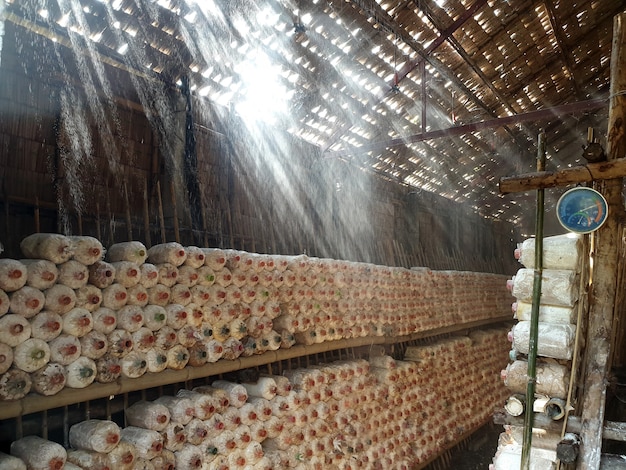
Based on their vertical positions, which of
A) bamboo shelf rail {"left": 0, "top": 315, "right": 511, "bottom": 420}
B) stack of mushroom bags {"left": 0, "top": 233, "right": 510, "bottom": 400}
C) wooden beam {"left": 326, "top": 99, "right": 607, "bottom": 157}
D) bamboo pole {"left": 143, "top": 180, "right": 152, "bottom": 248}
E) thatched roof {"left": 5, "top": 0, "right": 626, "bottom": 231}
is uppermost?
thatched roof {"left": 5, "top": 0, "right": 626, "bottom": 231}

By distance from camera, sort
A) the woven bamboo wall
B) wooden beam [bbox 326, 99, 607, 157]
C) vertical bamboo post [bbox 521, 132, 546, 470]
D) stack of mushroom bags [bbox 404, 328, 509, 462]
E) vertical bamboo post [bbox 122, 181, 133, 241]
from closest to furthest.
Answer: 1. vertical bamboo post [bbox 521, 132, 546, 470]
2. the woven bamboo wall
3. vertical bamboo post [bbox 122, 181, 133, 241]
4. wooden beam [bbox 326, 99, 607, 157]
5. stack of mushroom bags [bbox 404, 328, 509, 462]

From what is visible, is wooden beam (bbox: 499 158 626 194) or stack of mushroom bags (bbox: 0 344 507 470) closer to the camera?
stack of mushroom bags (bbox: 0 344 507 470)

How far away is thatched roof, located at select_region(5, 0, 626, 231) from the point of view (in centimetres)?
473

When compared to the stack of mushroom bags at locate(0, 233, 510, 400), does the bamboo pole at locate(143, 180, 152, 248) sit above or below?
above

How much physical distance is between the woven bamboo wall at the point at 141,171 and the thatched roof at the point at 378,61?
0.28m

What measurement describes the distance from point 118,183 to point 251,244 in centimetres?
171

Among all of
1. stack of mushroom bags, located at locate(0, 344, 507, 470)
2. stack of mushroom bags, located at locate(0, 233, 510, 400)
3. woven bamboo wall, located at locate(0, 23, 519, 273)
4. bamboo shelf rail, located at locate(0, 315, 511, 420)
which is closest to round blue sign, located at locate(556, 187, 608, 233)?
stack of mushroom bags, located at locate(0, 233, 510, 400)

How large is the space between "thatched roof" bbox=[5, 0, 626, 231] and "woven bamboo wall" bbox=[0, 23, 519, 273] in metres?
0.28

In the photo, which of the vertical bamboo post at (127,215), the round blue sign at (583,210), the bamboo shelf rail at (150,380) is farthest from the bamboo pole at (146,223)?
the round blue sign at (583,210)

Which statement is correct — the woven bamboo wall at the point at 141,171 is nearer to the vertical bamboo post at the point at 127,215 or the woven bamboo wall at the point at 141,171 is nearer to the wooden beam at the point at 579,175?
the vertical bamboo post at the point at 127,215

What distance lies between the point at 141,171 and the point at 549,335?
4.10 meters

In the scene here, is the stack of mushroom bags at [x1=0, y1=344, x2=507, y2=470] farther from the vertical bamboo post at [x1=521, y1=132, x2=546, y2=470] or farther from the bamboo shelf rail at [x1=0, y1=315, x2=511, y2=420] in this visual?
the vertical bamboo post at [x1=521, y1=132, x2=546, y2=470]

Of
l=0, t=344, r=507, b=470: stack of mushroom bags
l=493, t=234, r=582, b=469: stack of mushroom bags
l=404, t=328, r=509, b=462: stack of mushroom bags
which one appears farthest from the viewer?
l=404, t=328, r=509, b=462: stack of mushroom bags

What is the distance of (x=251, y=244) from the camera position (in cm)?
565
